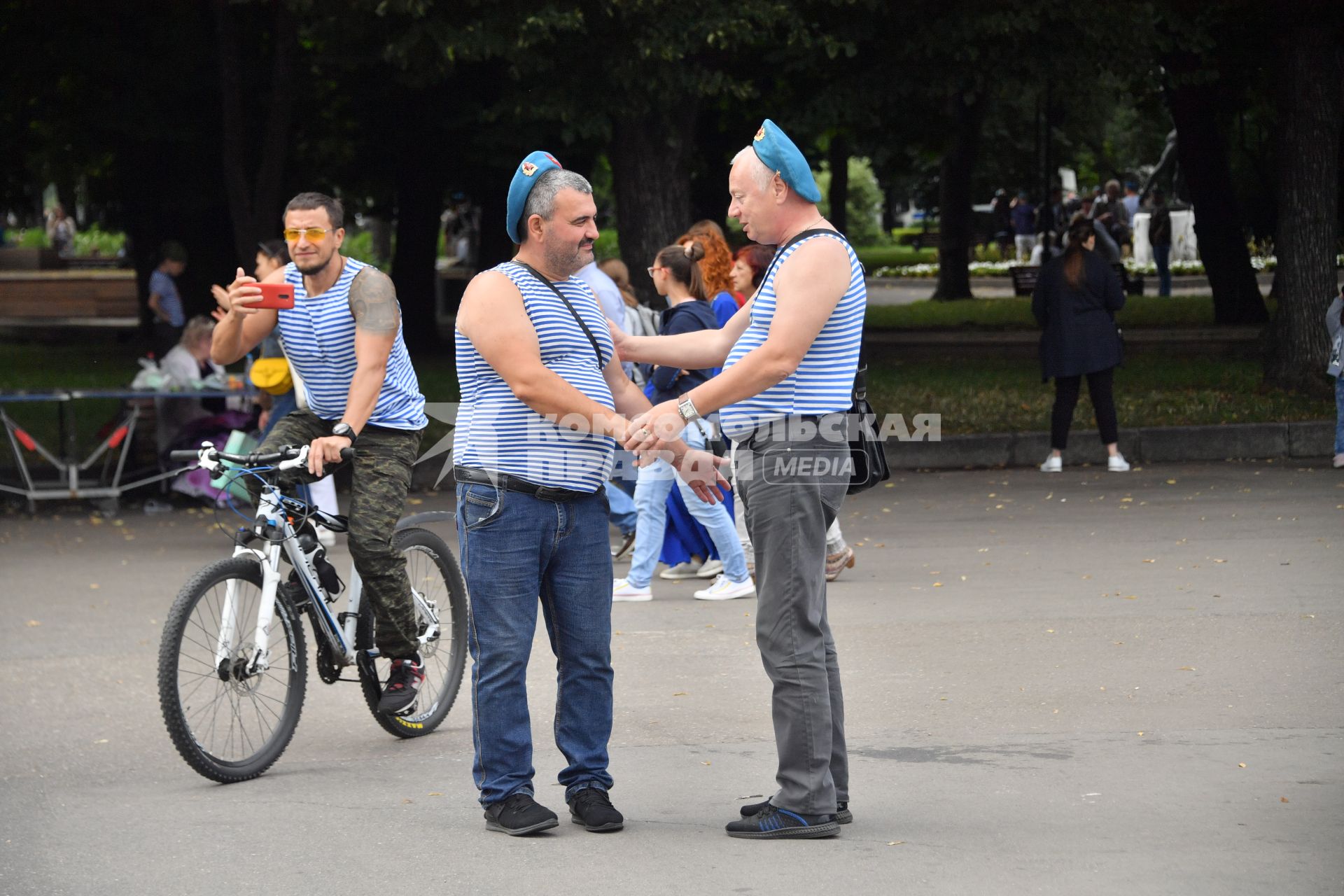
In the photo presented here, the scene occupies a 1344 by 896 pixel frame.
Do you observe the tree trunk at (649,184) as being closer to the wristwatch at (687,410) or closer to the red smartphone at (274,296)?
the red smartphone at (274,296)

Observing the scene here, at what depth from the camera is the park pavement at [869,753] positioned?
15.5ft

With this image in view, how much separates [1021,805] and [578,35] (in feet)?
36.9

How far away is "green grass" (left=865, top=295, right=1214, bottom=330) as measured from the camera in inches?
1011

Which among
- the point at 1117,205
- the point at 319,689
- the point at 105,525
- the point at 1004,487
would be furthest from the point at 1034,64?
the point at 1117,205

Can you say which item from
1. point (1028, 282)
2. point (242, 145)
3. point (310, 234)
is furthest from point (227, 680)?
point (1028, 282)

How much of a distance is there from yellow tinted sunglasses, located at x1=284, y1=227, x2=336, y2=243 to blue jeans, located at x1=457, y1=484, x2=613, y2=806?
1505mm

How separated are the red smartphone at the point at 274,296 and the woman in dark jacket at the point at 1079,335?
821 cm

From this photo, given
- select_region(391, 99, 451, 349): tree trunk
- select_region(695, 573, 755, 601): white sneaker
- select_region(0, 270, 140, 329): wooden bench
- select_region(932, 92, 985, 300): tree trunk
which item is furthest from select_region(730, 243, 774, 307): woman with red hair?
select_region(0, 270, 140, 329): wooden bench

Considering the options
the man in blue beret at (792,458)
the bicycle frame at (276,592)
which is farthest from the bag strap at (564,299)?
the bicycle frame at (276,592)

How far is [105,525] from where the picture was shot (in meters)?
12.1

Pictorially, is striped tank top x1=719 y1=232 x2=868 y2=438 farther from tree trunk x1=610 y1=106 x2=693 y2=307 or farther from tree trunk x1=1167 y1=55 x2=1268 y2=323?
tree trunk x1=1167 y1=55 x2=1268 y2=323

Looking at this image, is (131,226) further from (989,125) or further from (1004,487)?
(989,125)

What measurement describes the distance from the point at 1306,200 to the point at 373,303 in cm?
1273

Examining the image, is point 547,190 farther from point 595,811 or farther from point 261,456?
point 595,811
